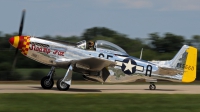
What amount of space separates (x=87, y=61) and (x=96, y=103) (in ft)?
15.5

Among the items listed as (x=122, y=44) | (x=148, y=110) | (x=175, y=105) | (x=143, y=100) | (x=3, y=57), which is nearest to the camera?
(x=148, y=110)

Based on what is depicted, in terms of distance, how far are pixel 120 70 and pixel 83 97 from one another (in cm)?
442

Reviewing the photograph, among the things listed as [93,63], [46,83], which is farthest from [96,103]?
[46,83]

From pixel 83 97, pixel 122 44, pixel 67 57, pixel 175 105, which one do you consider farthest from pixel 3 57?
pixel 175 105

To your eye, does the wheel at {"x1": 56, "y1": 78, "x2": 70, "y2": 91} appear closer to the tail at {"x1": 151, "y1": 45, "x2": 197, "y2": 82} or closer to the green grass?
the green grass

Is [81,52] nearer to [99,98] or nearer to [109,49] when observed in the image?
[109,49]

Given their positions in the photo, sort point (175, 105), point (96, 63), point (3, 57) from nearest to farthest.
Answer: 1. point (175, 105)
2. point (96, 63)
3. point (3, 57)

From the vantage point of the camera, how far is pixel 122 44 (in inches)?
1902

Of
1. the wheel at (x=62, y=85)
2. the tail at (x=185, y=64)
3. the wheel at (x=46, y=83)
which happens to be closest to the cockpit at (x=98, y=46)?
the wheel at (x=62, y=85)

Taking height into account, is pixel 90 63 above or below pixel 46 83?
above

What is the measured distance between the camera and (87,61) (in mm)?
Answer: 18297

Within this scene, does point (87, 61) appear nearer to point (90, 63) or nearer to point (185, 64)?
point (90, 63)

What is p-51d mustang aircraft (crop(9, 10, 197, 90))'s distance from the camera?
18.6m

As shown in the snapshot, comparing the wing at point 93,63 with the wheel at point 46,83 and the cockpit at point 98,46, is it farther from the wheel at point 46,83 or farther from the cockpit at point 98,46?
the wheel at point 46,83
